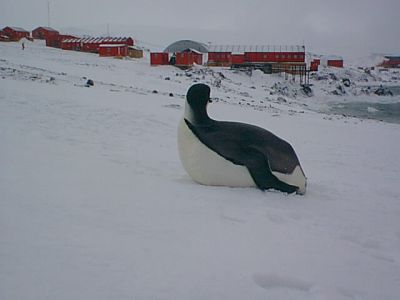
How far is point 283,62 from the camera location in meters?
54.4

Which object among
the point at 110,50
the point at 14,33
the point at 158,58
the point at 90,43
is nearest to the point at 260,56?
the point at 158,58

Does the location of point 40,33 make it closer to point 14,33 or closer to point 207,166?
point 14,33

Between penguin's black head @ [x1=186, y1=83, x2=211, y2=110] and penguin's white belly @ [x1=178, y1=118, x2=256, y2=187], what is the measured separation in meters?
0.31

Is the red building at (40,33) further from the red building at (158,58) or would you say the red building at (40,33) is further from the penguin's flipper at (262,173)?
the penguin's flipper at (262,173)

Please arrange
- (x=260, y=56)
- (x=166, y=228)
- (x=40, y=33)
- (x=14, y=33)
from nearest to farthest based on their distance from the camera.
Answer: (x=166, y=228)
(x=260, y=56)
(x=14, y=33)
(x=40, y=33)

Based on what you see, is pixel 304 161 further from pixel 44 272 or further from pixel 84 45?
pixel 84 45

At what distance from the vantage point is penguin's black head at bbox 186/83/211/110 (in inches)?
217

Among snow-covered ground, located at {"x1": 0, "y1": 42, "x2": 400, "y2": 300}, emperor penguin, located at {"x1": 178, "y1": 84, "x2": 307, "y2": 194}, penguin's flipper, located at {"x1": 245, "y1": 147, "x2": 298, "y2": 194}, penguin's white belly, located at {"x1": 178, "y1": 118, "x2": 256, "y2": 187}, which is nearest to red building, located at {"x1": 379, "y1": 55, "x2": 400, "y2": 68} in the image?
snow-covered ground, located at {"x1": 0, "y1": 42, "x2": 400, "y2": 300}

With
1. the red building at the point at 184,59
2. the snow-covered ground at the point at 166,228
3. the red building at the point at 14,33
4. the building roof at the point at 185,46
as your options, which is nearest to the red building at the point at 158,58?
the red building at the point at 184,59

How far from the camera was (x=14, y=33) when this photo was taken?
186 feet

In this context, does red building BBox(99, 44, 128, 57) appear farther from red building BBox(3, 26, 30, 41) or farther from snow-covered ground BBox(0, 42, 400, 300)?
snow-covered ground BBox(0, 42, 400, 300)

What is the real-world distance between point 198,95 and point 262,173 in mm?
1356

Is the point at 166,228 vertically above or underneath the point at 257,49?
underneath

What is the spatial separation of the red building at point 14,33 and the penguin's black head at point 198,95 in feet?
189
